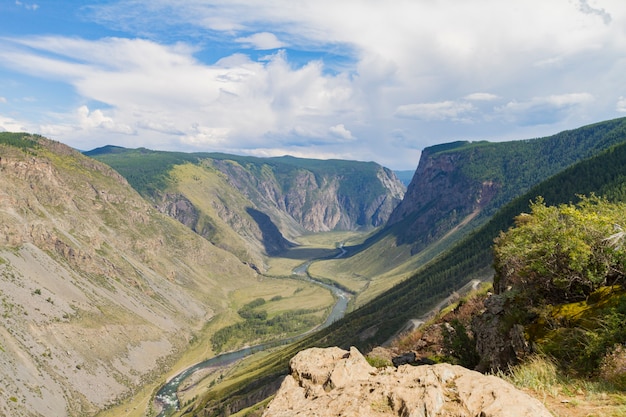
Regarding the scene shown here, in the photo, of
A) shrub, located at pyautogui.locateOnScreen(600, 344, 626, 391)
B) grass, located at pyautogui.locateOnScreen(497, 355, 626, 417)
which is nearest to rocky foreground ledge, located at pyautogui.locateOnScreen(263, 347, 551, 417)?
grass, located at pyautogui.locateOnScreen(497, 355, 626, 417)

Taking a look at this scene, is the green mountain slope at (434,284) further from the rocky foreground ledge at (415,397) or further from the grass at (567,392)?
the rocky foreground ledge at (415,397)

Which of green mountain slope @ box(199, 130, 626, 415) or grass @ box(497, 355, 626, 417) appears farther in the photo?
green mountain slope @ box(199, 130, 626, 415)

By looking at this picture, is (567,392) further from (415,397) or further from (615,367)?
(415,397)

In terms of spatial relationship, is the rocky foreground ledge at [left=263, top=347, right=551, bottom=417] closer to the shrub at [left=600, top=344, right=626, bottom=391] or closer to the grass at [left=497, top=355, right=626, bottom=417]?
the grass at [left=497, top=355, right=626, bottom=417]

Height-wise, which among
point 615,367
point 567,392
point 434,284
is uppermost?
point 615,367

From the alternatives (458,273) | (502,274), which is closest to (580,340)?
(502,274)

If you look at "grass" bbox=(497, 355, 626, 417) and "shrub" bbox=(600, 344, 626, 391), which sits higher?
"shrub" bbox=(600, 344, 626, 391)

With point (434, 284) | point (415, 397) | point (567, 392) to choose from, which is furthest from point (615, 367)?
point (434, 284)

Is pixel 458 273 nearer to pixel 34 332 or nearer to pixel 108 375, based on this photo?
pixel 108 375
